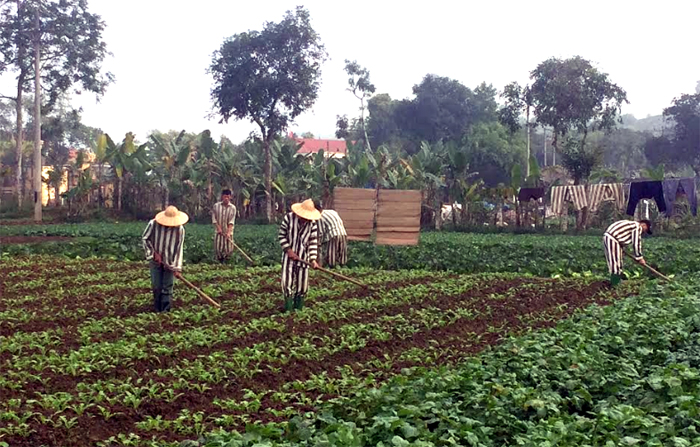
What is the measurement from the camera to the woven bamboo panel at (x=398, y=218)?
1806cm

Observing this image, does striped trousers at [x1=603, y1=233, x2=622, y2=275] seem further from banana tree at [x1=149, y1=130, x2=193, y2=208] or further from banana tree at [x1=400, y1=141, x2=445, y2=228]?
banana tree at [x1=149, y1=130, x2=193, y2=208]

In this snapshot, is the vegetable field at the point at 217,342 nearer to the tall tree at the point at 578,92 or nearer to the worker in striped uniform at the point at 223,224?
the worker in striped uniform at the point at 223,224

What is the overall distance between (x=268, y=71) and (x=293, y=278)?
23860mm

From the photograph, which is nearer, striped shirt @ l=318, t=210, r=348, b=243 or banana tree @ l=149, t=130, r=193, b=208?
striped shirt @ l=318, t=210, r=348, b=243

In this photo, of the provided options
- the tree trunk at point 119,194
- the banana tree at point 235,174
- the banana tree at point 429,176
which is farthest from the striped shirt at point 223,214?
the tree trunk at point 119,194

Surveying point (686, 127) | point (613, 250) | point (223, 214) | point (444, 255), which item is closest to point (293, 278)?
point (223, 214)

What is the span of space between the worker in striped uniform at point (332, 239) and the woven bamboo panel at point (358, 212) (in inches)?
89.4

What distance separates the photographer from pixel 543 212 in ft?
95.6

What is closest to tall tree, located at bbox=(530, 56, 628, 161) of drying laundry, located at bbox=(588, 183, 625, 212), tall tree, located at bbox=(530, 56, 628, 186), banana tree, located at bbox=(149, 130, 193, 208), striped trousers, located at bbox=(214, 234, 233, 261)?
tall tree, located at bbox=(530, 56, 628, 186)

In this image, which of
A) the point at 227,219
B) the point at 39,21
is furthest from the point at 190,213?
the point at 227,219

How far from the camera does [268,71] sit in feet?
107

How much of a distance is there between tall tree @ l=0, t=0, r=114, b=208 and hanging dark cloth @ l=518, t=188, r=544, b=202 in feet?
65.8

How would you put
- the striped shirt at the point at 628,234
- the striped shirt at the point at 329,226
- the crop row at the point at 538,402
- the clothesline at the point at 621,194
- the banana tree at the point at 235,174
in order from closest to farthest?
the crop row at the point at 538,402
the striped shirt at the point at 628,234
the striped shirt at the point at 329,226
the clothesline at the point at 621,194
the banana tree at the point at 235,174

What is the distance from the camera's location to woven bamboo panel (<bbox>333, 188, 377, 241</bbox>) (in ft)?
59.6
